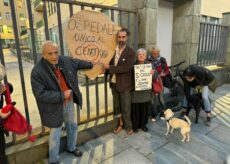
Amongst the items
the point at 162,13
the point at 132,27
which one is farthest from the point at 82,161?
the point at 162,13

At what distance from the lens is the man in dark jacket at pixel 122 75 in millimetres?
2990

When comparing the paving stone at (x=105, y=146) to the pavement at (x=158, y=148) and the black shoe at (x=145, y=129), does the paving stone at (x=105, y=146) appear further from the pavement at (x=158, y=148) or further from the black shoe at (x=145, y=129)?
the black shoe at (x=145, y=129)

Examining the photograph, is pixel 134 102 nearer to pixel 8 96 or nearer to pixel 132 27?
pixel 132 27

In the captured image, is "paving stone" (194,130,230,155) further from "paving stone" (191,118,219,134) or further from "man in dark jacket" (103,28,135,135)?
"man in dark jacket" (103,28,135,135)

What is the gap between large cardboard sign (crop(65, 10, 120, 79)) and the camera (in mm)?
2746

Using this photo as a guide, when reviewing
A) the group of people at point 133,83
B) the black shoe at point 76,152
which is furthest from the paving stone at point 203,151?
the black shoe at point 76,152

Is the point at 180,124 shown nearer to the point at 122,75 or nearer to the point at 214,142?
the point at 214,142

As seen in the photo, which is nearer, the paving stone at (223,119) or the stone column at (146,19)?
the stone column at (146,19)

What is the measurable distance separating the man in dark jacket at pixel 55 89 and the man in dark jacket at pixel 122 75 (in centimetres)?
53

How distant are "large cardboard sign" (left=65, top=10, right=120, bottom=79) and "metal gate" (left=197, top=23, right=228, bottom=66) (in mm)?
3567

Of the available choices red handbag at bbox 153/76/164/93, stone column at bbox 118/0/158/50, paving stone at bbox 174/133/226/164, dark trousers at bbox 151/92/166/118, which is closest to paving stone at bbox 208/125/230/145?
paving stone at bbox 174/133/226/164

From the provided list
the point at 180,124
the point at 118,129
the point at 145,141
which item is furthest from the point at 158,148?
the point at 118,129

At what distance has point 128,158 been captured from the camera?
2760 millimetres

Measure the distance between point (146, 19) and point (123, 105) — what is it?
5.27 feet
